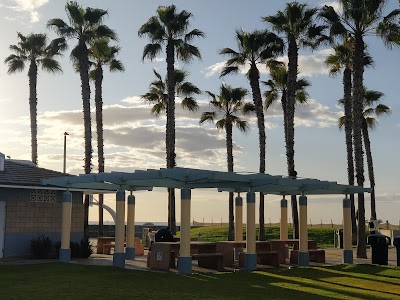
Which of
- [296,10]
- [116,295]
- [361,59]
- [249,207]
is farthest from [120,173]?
[296,10]

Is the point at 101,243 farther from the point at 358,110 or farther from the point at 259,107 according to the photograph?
the point at 358,110

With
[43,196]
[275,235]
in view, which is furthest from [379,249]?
[275,235]

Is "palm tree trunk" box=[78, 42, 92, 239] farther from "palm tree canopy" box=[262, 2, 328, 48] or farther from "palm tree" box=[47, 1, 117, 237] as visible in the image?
"palm tree canopy" box=[262, 2, 328, 48]

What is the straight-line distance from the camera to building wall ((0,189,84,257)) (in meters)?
23.0

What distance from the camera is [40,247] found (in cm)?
2323

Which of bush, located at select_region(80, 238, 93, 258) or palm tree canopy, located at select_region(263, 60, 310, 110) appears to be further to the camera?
palm tree canopy, located at select_region(263, 60, 310, 110)

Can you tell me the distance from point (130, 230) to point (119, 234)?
367cm

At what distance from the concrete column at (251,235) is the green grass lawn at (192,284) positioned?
658 mm

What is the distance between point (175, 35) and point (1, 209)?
46.0 ft

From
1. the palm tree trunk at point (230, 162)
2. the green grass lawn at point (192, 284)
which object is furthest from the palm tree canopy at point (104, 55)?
the green grass lawn at point (192, 284)

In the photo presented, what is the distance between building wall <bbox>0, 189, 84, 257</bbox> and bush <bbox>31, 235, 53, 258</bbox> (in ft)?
0.75

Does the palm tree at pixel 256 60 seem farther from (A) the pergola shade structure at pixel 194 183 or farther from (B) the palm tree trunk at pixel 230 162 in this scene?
(A) the pergola shade structure at pixel 194 183

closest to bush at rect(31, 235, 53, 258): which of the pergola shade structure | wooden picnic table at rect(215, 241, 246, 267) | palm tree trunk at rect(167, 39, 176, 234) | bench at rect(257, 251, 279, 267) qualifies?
the pergola shade structure

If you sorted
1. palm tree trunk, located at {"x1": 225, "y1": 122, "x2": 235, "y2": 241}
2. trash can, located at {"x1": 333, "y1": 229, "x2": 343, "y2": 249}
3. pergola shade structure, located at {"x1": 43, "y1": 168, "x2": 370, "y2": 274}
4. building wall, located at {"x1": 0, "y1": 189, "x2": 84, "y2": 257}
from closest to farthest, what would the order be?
pergola shade structure, located at {"x1": 43, "y1": 168, "x2": 370, "y2": 274}
building wall, located at {"x1": 0, "y1": 189, "x2": 84, "y2": 257}
trash can, located at {"x1": 333, "y1": 229, "x2": 343, "y2": 249}
palm tree trunk, located at {"x1": 225, "y1": 122, "x2": 235, "y2": 241}
